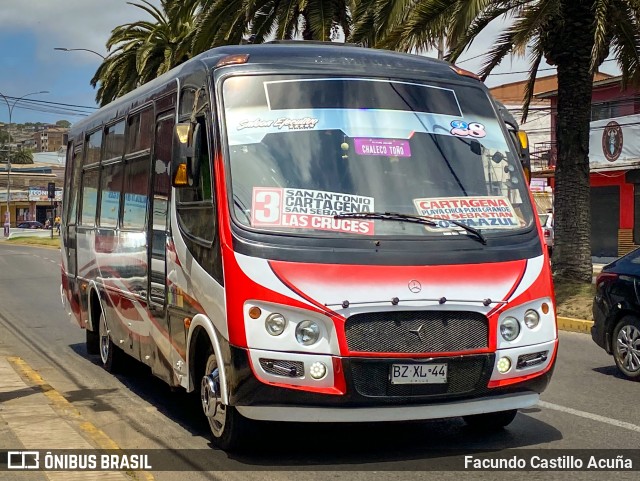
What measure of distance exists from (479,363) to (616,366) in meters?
5.01

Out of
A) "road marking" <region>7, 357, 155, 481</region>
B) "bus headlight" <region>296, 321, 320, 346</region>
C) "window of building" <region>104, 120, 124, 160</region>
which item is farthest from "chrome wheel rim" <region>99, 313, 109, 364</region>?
"bus headlight" <region>296, 321, 320, 346</region>

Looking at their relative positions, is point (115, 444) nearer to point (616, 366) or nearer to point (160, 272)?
point (160, 272)

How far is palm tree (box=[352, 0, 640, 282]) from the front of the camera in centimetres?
1579

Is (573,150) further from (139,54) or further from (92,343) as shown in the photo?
(139,54)

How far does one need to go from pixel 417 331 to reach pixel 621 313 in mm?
4536

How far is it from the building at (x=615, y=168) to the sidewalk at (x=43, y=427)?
2789 cm

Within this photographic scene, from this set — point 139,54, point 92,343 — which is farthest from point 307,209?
point 139,54

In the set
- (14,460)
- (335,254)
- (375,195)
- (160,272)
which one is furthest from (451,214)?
(14,460)

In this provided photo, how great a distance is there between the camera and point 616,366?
1060 centimetres

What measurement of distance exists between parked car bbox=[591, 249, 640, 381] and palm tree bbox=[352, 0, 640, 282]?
6.53m

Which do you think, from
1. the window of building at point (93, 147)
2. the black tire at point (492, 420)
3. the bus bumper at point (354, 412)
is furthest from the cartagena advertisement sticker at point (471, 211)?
the window of building at point (93, 147)

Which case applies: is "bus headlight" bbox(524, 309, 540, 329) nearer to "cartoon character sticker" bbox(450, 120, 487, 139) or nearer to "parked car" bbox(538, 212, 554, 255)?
"cartoon character sticker" bbox(450, 120, 487, 139)

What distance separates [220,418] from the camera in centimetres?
653

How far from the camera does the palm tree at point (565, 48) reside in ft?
51.8
